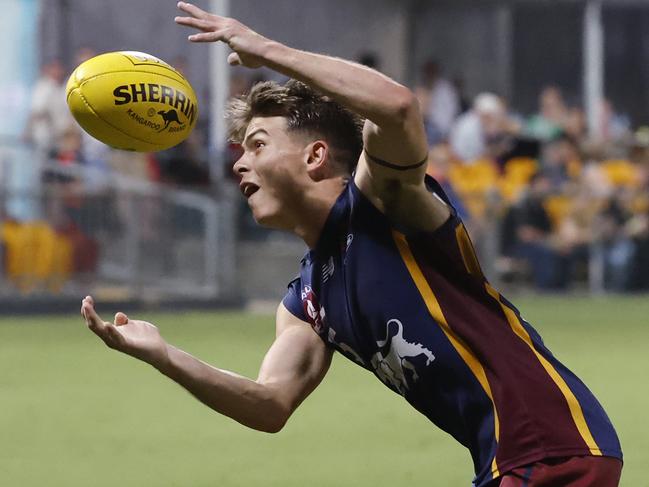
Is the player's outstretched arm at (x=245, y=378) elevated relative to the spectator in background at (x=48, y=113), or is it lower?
elevated

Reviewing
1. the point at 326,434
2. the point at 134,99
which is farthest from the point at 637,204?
the point at 134,99

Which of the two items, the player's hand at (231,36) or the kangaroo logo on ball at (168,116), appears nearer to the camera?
the player's hand at (231,36)

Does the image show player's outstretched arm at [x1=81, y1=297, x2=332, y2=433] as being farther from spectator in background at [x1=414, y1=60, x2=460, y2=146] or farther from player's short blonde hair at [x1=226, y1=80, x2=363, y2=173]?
spectator in background at [x1=414, y1=60, x2=460, y2=146]

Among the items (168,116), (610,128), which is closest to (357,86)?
(168,116)

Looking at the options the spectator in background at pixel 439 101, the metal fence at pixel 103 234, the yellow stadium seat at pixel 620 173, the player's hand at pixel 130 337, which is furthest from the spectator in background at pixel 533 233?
the player's hand at pixel 130 337

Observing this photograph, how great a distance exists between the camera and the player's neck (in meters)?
4.41

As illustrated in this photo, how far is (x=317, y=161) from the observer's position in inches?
175

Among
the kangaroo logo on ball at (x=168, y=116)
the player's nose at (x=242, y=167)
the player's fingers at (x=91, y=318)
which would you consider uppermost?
the kangaroo logo on ball at (x=168, y=116)

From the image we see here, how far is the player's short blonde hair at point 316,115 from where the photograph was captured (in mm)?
4441

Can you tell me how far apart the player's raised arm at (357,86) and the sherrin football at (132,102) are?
62 cm

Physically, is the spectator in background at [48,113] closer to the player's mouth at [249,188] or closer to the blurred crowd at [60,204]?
the blurred crowd at [60,204]

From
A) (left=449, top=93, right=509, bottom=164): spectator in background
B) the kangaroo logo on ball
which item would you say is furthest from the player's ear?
(left=449, top=93, right=509, bottom=164): spectator in background

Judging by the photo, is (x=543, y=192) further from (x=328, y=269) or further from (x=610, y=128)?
(x=328, y=269)

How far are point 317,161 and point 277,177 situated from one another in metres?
0.13
